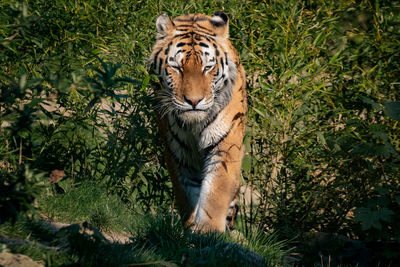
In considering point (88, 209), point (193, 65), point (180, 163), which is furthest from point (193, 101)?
point (88, 209)

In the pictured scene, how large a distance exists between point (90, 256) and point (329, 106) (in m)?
3.23

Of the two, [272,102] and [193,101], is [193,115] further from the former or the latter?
[272,102]

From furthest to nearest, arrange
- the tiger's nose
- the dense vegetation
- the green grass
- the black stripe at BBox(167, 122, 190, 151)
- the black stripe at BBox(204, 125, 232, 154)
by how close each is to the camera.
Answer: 1. the dense vegetation
2. the black stripe at BBox(167, 122, 190, 151)
3. the black stripe at BBox(204, 125, 232, 154)
4. the tiger's nose
5. the green grass

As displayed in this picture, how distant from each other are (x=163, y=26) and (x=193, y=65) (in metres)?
0.51

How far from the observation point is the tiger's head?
438 centimetres

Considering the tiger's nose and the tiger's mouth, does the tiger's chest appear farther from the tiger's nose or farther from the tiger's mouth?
the tiger's nose

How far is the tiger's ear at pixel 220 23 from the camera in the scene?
15.4 ft

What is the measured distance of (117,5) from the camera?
5.30 m

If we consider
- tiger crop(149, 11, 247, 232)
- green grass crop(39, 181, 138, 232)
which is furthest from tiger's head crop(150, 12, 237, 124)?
green grass crop(39, 181, 138, 232)

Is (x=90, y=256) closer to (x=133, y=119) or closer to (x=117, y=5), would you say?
(x=133, y=119)

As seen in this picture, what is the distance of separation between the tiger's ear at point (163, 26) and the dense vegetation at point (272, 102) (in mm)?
343

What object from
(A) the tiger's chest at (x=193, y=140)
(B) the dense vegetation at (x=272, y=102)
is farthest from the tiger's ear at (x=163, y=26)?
(A) the tiger's chest at (x=193, y=140)

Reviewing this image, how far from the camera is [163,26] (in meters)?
4.75

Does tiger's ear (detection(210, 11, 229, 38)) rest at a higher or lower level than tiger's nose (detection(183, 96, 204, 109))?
higher
